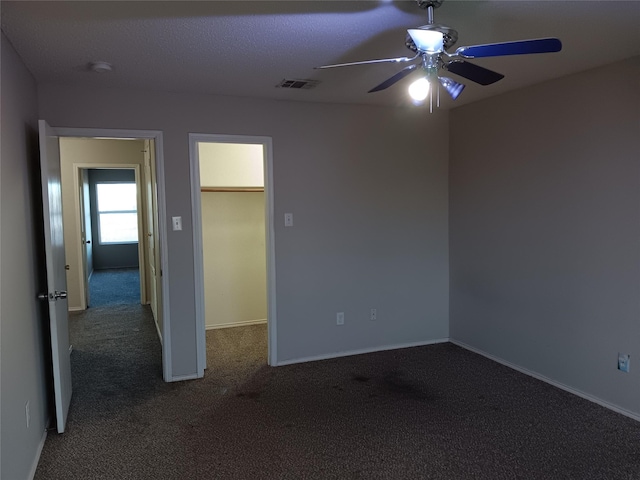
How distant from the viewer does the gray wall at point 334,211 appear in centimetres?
365

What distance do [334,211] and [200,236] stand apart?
1.18 metres

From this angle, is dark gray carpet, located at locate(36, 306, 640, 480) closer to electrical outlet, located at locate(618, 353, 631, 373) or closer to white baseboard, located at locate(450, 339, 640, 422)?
white baseboard, located at locate(450, 339, 640, 422)

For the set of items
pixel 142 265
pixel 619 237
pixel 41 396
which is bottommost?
pixel 41 396

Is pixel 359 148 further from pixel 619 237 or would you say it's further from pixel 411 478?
pixel 411 478

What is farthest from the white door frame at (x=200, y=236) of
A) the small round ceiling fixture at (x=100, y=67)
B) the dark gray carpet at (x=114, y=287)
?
the dark gray carpet at (x=114, y=287)

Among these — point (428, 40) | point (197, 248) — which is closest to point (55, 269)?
point (197, 248)

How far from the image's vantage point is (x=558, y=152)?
3385 mm

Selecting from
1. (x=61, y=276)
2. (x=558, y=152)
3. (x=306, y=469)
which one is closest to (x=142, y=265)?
(x=61, y=276)

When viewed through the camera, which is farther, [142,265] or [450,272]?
[142,265]

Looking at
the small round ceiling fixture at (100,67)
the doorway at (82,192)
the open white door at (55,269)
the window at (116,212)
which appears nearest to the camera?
the open white door at (55,269)

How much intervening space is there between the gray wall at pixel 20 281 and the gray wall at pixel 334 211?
29.4 inches

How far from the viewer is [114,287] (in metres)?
8.05

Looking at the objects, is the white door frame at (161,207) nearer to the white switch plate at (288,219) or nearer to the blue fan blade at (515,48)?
the white switch plate at (288,219)

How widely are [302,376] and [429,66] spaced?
102 inches
